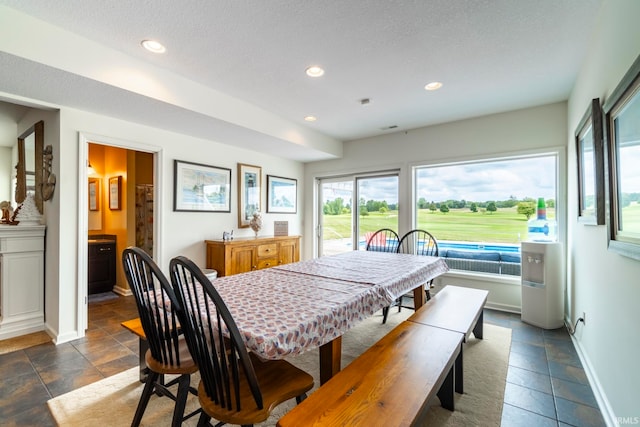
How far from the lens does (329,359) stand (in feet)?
5.21

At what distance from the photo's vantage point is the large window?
3.51 metres

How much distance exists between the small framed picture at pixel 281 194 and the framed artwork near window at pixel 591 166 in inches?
155

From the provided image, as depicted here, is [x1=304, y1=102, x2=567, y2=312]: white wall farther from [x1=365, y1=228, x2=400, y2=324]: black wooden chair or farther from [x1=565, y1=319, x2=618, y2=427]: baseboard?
[x1=565, y1=319, x2=618, y2=427]: baseboard

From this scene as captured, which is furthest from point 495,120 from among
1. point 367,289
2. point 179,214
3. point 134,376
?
point 134,376

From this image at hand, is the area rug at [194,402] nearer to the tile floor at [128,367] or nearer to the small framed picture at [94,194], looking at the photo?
the tile floor at [128,367]

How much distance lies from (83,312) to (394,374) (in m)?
3.09

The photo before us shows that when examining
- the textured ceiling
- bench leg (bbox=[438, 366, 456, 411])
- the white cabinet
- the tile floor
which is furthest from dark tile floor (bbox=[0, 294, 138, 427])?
bench leg (bbox=[438, 366, 456, 411])

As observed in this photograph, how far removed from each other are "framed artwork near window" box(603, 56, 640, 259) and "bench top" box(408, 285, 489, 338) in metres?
0.95

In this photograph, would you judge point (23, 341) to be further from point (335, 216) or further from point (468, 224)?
point (468, 224)

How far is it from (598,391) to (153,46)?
157 inches

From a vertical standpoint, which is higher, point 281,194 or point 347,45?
point 347,45

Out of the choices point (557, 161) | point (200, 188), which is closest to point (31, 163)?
point (200, 188)

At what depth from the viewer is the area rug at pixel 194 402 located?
1.69 metres

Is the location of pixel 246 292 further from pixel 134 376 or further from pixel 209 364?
pixel 134 376
